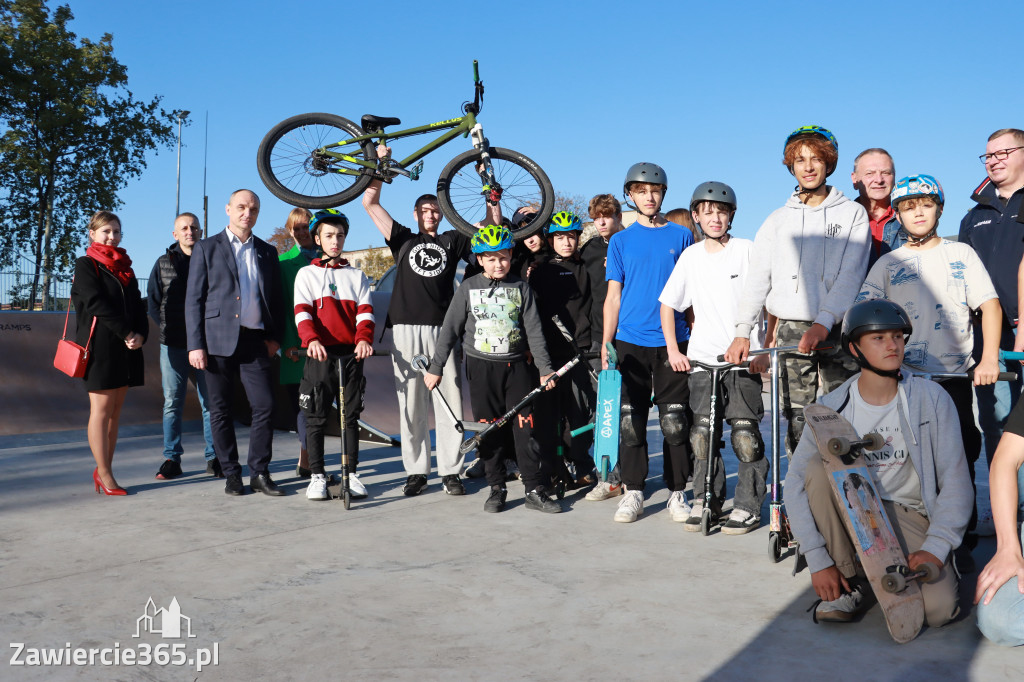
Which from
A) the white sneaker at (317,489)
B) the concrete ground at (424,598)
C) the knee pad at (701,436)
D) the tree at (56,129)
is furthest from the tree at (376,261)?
the knee pad at (701,436)

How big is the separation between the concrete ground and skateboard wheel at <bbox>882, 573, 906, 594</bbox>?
0.22m

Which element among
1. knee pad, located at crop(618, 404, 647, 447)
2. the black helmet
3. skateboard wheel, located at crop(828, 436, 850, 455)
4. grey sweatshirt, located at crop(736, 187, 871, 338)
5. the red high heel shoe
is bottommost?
the red high heel shoe

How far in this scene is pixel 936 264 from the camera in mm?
3926

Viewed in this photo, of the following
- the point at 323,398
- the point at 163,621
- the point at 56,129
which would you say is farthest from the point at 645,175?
the point at 56,129

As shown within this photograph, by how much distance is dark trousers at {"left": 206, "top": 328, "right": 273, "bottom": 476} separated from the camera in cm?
559

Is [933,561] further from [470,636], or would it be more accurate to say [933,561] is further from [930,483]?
[470,636]

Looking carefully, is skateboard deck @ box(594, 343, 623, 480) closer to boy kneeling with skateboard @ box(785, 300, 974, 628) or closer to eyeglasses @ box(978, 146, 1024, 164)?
boy kneeling with skateboard @ box(785, 300, 974, 628)

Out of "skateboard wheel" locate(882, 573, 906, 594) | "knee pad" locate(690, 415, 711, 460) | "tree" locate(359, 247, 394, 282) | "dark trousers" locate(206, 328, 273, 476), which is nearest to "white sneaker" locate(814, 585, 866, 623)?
"skateboard wheel" locate(882, 573, 906, 594)

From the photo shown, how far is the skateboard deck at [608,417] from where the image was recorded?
4773mm

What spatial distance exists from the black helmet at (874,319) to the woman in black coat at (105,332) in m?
4.63

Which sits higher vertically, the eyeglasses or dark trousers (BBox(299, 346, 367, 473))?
the eyeglasses

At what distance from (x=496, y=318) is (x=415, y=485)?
1375 millimetres

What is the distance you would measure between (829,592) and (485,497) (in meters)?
2.88

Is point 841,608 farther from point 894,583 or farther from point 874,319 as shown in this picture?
point 874,319
